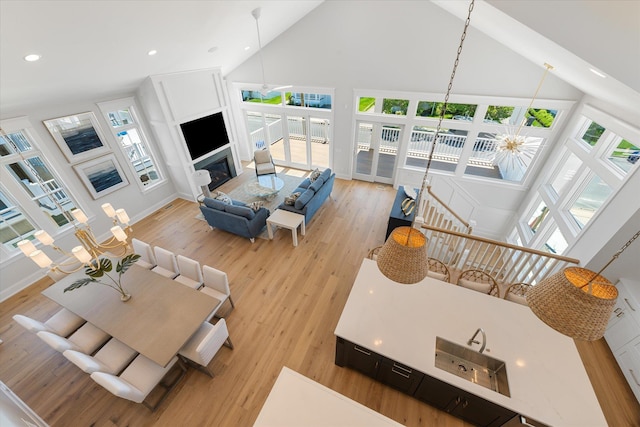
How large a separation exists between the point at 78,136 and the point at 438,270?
7.13m

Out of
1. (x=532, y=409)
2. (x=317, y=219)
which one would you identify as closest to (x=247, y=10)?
(x=317, y=219)

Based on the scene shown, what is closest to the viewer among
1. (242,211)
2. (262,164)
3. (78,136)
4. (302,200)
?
(78,136)

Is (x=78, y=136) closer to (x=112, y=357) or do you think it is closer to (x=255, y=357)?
(x=112, y=357)

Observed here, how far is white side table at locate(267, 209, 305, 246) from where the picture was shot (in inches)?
192

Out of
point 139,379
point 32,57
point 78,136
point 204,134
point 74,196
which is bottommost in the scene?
point 139,379

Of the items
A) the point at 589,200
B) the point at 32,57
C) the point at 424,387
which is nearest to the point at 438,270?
the point at 424,387

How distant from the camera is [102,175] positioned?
5188 mm

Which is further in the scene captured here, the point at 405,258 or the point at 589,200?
the point at 589,200

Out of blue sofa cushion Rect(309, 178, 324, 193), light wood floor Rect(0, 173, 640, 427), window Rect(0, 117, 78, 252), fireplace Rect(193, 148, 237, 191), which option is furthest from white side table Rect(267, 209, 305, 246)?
window Rect(0, 117, 78, 252)

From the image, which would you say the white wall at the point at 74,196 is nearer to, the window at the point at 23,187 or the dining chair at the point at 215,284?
the window at the point at 23,187

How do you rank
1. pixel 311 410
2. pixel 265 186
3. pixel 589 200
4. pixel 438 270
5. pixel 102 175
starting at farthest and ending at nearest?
pixel 265 186 → pixel 102 175 → pixel 589 200 → pixel 438 270 → pixel 311 410

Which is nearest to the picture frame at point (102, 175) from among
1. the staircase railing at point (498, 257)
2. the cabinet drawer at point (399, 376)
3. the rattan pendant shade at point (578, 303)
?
the cabinet drawer at point (399, 376)

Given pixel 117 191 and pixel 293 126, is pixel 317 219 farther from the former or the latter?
pixel 117 191

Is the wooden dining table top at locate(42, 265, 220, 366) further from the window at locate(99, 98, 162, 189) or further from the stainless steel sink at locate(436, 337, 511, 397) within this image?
the window at locate(99, 98, 162, 189)
